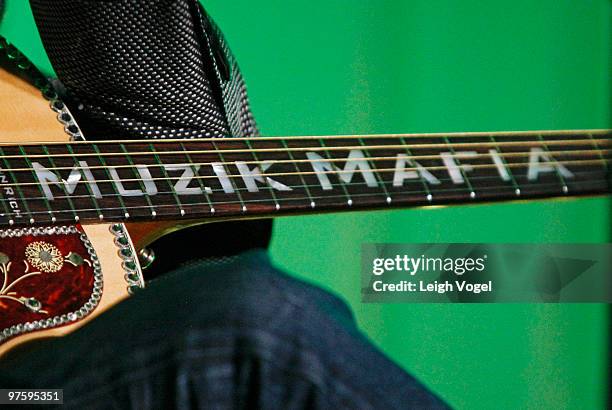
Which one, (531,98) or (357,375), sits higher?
(531,98)

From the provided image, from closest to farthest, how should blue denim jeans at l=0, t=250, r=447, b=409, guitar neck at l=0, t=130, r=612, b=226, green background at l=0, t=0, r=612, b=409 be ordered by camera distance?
blue denim jeans at l=0, t=250, r=447, b=409 < guitar neck at l=0, t=130, r=612, b=226 < green background at l=0, t=0, r=612, b=409

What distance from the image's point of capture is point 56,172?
1.69 feet

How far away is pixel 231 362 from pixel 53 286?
229mm

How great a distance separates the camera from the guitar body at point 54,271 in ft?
1.75

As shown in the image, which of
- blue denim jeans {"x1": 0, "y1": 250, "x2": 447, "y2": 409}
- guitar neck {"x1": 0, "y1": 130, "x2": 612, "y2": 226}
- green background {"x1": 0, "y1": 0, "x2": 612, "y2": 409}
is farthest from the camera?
green background {"x1": 0, "y1": 0, "x2": 612, "y2": 409}

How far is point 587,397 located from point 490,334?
13cm

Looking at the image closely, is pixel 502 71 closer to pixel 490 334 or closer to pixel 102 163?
pixel 490 334

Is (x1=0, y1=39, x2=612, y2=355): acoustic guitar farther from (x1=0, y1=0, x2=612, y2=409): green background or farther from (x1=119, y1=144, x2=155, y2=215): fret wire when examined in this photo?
(x1=0, y1=0, x2=612, y2=409): green background

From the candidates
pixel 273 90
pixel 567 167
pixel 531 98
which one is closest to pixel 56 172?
pixel 567 167

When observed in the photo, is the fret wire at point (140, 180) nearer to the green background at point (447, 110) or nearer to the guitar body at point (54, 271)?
the guitar body at point (54, 271)

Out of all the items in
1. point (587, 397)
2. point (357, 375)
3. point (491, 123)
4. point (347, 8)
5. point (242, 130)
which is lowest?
point (357, 375)

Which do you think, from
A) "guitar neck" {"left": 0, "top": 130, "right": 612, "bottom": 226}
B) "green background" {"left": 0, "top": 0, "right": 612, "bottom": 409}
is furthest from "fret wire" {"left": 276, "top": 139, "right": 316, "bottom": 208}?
"green background" {"left": 0, "top": 0, "right": 612, "bottom": 409}

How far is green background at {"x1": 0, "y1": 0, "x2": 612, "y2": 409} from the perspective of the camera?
0.83m

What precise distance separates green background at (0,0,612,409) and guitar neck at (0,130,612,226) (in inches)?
8.8
